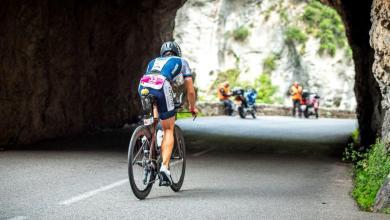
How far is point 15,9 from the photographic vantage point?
49.4 feet

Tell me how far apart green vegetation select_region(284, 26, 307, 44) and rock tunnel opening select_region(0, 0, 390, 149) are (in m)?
26.2

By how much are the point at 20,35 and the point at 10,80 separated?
1072mm

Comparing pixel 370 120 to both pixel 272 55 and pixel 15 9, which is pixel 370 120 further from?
pixel 272 55

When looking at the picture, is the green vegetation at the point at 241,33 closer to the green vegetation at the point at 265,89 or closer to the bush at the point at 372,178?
the green vegetation at the point at 265,89

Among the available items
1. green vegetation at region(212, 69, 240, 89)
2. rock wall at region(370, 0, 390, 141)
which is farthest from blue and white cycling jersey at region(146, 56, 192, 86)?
green vegetation at region(212, 69, 240, 89)

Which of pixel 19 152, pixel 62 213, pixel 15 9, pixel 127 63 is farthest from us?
pixel 127 63

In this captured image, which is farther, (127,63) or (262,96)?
(262,96)

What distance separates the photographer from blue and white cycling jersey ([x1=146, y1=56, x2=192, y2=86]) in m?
8.37

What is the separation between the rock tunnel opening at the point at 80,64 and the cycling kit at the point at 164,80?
3.64m

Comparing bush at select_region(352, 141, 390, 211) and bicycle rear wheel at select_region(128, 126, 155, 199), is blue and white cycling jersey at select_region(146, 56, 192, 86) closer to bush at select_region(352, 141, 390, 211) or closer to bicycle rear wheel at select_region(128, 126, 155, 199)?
bicycle rear wheel at select_region(128, 126, 155, 199)

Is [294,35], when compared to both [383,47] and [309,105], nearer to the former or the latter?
[309,105]

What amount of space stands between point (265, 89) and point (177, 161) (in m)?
39.2

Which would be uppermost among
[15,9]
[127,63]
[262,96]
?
[15,9]

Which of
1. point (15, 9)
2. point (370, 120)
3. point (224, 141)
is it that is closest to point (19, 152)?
point (15, 9)
